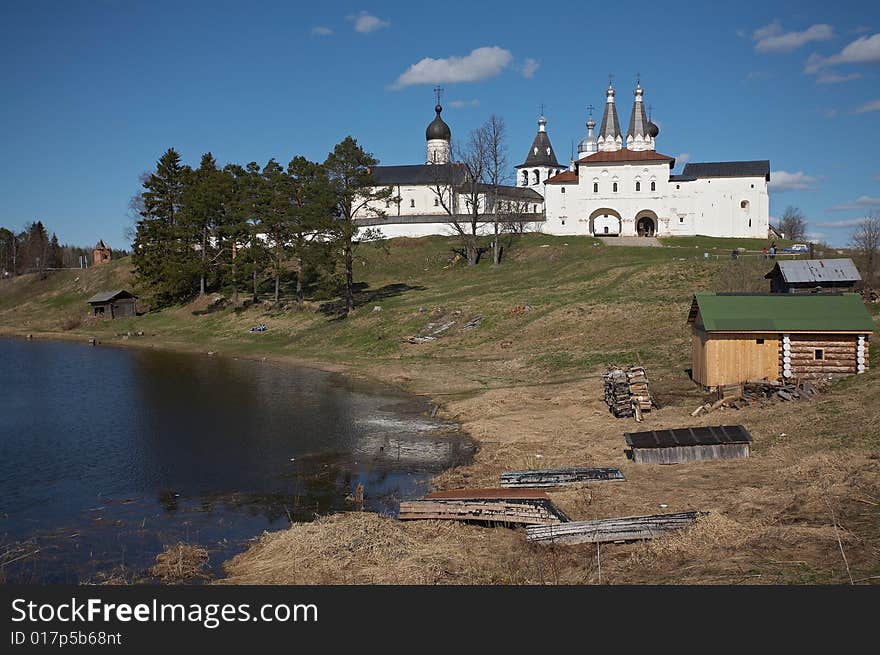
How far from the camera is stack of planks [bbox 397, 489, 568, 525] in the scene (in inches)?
719

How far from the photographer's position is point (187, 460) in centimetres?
2698

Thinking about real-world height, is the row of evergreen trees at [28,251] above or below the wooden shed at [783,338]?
above

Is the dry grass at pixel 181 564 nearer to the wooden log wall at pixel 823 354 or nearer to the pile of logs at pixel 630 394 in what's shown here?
the pile of logs at pixel 630 394

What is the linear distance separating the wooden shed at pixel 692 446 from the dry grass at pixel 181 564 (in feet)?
41.8

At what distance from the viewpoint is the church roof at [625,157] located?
9000cm

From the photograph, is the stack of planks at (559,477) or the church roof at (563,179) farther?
the church roof at (563,179)

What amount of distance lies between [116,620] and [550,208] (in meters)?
87.4

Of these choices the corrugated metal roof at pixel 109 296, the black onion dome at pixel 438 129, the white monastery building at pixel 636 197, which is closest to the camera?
the corrugated metal roof at pixel 109 296

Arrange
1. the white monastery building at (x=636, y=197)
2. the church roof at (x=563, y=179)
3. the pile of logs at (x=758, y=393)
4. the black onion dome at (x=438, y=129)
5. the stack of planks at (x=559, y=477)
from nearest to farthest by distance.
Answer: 1. the stack of planks at (x=559, y=477)
2. the pile of logs at (x=758, y=393)
3. the white monastery building at (x=636, y=197)
4. the church roof at (x=563, y=179)
5. the black onion dome at (x=438, y=129)

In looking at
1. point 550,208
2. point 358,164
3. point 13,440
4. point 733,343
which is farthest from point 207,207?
point 733,343

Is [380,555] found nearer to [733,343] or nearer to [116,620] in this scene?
[116,620]

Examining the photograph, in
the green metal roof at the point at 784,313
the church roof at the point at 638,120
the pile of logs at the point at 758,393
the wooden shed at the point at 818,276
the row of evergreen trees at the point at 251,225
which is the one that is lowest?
the pile of logs at the point at 758,393

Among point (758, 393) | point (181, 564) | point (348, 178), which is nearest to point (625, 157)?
point (348, 178)

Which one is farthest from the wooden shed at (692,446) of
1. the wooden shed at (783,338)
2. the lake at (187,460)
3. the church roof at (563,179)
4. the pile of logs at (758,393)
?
the church roof at (563,179)
